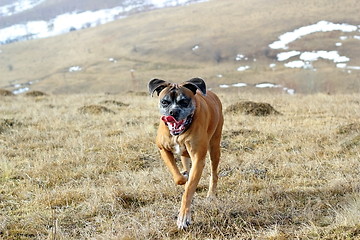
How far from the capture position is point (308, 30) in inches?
5025

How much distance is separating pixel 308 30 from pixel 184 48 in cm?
3779

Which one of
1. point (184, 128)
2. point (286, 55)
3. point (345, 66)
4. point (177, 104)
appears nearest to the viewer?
point (177, 104)

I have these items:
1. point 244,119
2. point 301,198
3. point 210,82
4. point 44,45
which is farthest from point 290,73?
point 44,45

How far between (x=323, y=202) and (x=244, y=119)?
660 centimetres

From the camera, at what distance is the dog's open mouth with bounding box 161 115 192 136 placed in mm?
4582

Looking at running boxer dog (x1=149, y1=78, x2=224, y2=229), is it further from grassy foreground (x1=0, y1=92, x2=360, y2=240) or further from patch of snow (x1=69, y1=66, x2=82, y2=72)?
patch of snow (x1=69, y1=66, x2=82, y2=72)

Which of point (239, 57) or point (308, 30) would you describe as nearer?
point (239, 57)

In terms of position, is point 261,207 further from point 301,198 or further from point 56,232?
point 56,232

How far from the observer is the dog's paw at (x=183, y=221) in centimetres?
445

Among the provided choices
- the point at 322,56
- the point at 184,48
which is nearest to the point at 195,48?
the point at 184,48

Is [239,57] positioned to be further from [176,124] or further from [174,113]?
[174,113]

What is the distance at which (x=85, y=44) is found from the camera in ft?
556

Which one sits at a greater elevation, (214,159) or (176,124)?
(176,124)

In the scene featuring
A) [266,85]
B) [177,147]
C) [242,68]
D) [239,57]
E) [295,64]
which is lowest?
[239,57]
